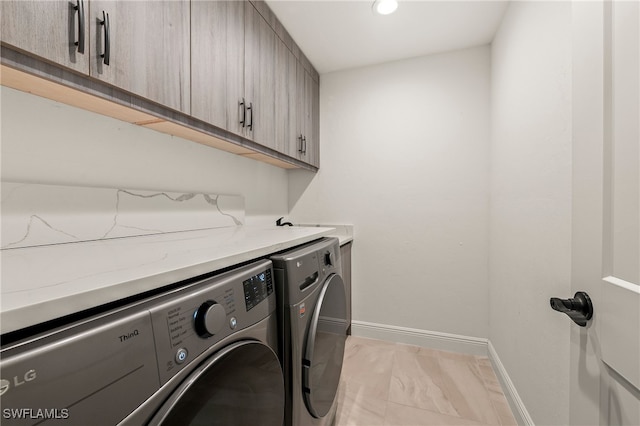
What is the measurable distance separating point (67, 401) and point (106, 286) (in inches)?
5.9

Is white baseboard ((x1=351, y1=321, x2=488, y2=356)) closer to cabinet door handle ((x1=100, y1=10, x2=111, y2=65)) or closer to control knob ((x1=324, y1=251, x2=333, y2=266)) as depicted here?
control knob ((x1=324, y1=251, x2=333, y2=266))

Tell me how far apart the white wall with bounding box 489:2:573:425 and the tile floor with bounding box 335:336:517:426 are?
20 cm

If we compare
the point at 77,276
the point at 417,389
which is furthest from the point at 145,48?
the point at 417,389

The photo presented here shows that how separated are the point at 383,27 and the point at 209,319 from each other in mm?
1994

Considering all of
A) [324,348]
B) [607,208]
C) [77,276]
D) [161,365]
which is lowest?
[324,348]

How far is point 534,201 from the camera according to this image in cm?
119

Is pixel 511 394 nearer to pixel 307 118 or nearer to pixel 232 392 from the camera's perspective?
pixel 232 392

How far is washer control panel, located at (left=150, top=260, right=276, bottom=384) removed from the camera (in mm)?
457

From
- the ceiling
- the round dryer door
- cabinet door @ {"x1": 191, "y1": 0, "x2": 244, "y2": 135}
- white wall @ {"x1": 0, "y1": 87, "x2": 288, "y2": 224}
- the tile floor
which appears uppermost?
the ceiling

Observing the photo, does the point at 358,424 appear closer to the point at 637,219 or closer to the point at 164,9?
the point at 637,219

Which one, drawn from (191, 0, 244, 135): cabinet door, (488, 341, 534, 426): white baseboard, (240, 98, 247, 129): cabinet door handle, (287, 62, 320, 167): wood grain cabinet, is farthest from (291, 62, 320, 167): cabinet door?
(488, 341, 534, 426): white baseboard

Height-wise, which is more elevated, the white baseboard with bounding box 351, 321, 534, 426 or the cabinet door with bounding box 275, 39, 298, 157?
the cabinet door with bounding box 275, 39, 298, 157

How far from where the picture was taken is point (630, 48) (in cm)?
49

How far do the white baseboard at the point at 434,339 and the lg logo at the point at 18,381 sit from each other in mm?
2008
